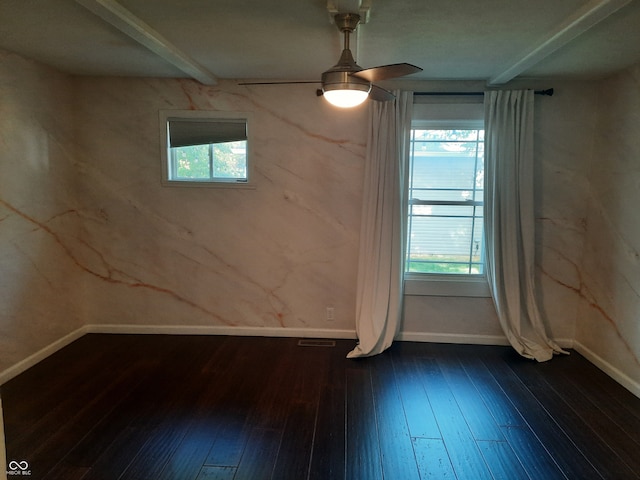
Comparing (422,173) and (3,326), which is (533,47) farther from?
(3,326)

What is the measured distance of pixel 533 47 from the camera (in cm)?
232

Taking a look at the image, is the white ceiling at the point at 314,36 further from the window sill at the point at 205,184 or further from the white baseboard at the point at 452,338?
the white baseboard at the point at 452,338

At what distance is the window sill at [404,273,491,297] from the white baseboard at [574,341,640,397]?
905 mm

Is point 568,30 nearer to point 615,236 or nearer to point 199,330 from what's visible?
point 615,236

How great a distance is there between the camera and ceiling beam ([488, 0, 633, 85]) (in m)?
1.74

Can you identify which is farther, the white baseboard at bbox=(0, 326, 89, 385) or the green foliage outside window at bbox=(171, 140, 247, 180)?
the green foliage outside window at bbox=(171, 140, 247, 180)

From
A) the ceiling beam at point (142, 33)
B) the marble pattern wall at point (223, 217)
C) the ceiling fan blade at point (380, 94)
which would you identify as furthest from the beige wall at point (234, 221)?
the ceiling fan blade at point (380, 94)

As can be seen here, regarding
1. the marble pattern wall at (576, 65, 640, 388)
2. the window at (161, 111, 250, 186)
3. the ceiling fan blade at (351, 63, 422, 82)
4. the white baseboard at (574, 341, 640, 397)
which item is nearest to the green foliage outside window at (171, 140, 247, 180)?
the window at (161, 111, 250, 186)

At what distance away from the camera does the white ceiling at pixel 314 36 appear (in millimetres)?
1863

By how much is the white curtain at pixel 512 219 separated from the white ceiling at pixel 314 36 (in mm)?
298

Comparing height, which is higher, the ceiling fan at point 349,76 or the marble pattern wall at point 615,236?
the ceiling fan at point 349,76

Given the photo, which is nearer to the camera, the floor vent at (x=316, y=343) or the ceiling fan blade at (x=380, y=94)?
the ceiling fan blade at (x=380, y=94)

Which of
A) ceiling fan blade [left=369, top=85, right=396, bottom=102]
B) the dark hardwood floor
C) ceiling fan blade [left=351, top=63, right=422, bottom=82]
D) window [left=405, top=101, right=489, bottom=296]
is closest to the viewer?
ceiling fan blade [left=351, top=63, right=422, bottom=82]

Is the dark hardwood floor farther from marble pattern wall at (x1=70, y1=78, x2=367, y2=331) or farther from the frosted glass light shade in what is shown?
the frosted glass light shade
